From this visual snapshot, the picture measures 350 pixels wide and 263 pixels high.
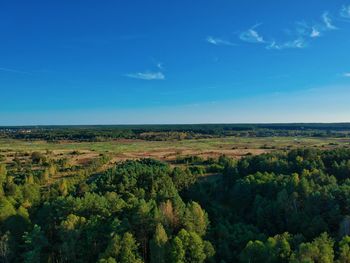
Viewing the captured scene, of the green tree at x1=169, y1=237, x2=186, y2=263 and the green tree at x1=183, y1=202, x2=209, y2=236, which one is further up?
the green tree at x1=183, y1=202, x2=209, y2=236

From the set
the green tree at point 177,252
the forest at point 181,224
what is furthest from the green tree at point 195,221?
the green tree at point 177,252

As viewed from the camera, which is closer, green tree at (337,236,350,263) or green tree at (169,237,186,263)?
green tree at (337,236,350,263)

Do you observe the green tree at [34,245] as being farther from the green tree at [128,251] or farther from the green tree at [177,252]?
the green tree at [177,252]

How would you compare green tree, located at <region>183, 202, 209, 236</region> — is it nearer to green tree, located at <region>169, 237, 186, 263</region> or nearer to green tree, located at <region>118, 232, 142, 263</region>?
green tree, located at <region>169, 237, 186, 263</region>

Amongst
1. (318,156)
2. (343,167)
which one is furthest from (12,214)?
(318,156)

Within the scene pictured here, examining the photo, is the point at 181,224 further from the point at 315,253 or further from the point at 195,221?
the point at 315,253

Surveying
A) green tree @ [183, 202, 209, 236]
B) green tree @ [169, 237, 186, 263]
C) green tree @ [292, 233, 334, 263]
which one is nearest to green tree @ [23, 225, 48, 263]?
green tree @ [169, 237, 186, 263]

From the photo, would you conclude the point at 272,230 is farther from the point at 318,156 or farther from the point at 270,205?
the point at 318,156

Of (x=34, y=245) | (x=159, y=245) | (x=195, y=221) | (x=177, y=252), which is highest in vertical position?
(x=195, y=221)

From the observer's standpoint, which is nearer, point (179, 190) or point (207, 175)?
point (179, 190)

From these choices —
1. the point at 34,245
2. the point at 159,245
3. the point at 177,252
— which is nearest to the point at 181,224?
the point at 159,245

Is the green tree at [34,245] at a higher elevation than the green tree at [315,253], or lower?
lower
